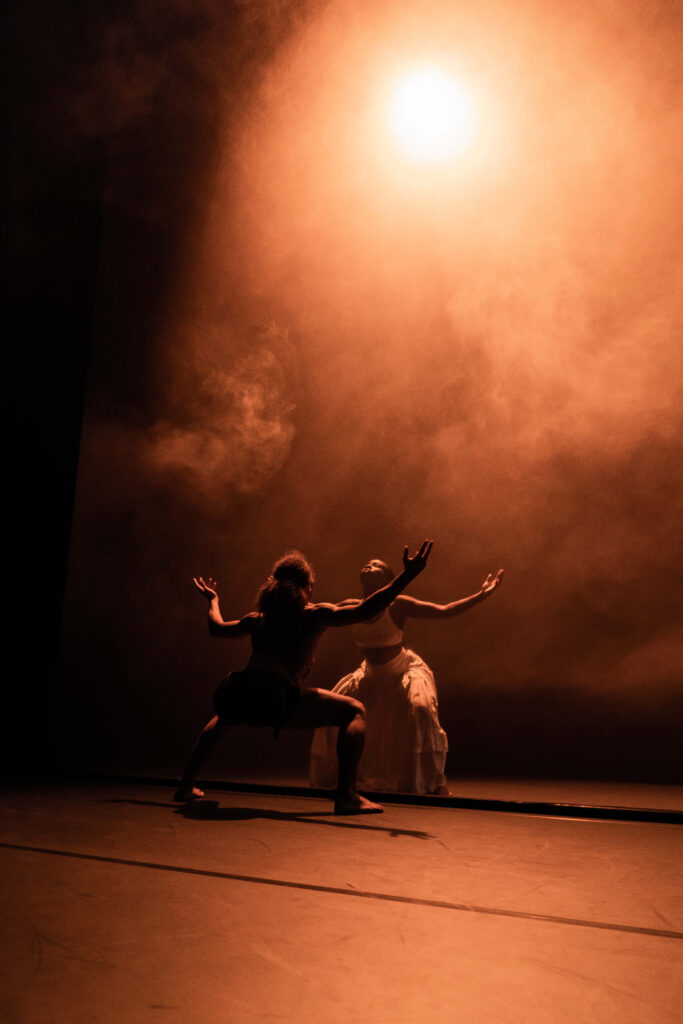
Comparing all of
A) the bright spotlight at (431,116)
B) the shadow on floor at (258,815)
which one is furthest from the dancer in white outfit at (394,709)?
the bright spotlight at (431,116)

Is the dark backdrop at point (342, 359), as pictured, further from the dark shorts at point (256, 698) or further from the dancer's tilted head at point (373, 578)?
the dark shorts at point (256, 698)

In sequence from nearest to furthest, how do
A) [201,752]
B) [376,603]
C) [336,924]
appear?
[336,924]
[376,603]
[201,752]

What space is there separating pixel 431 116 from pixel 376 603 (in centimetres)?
324

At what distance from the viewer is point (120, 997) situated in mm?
1139

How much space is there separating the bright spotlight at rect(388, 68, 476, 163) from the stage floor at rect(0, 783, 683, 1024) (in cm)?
356

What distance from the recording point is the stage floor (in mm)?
1128

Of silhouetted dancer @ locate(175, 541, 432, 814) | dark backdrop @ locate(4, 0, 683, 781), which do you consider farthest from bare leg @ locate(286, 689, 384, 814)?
dark backdrop @ locate(4, 0, 683, 781)

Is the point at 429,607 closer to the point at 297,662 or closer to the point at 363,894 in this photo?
the point at 297,662

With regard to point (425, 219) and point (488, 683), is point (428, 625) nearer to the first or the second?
point (488, 683)

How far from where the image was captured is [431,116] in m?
4.85

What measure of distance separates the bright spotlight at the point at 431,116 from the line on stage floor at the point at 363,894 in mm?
3918

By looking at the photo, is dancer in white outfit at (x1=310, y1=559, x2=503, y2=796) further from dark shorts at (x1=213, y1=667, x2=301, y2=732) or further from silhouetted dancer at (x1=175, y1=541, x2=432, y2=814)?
dark shorts at (x1=213, y1=667, x2=301, y2=732)

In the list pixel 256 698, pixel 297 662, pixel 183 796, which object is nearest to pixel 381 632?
pixel 297 662

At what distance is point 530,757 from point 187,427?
8.06ft
